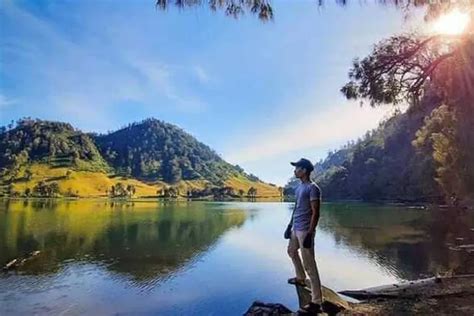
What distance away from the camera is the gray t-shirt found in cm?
801

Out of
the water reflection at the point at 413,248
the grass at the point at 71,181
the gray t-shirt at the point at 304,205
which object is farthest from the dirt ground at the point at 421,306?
the grass at the point at 71,181

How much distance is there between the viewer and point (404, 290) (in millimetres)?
11695

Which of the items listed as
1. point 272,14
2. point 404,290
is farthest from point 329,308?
point 272,14

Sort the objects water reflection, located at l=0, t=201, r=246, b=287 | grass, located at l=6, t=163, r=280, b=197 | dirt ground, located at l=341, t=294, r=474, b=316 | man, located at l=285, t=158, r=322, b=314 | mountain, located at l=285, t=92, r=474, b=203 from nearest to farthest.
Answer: man, located at l=285, t=158, r=322, b=314
dirt ground, located at l=341, t=294, r=474, b=316
water reflection, located at l=0, t=201, r=246, b=287
mountain, located at l=285, t=92, r=474, b=203
grass, located at l=6, t=163, r=280, b=197

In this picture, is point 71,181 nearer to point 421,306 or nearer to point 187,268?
point 187,268

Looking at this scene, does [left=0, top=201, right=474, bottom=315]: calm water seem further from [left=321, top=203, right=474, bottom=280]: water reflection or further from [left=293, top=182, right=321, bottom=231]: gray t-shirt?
[left=293, top=182, right=321, bottom=231]: gray t-shirt

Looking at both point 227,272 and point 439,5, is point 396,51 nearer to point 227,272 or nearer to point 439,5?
point 439,5

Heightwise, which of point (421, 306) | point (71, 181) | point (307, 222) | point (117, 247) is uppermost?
point (71, 181)

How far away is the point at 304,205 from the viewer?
321 inches

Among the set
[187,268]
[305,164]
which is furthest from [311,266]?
[187,268]

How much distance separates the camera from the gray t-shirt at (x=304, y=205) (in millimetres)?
8006

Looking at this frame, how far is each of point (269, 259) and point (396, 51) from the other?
579 inches

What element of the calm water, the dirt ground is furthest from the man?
the calm water

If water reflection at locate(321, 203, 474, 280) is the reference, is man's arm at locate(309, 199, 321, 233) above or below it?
above
